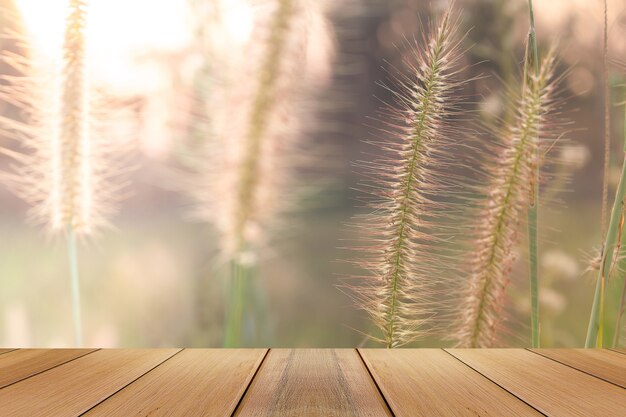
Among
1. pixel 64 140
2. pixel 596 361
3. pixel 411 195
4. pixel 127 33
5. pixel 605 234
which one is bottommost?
pixel 596 361

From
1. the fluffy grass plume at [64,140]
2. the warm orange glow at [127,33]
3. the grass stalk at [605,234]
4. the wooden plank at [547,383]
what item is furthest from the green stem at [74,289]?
the grass stalk at [605,234]

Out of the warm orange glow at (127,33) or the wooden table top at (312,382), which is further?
the warm orange glow at (127,33)

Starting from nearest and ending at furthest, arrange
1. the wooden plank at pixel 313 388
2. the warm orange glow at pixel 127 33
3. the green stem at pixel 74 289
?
1. the wooden plank at pixel 313 388
2. the green stem at pixel 74 289
3. the warm orange glow at pixel 127 33

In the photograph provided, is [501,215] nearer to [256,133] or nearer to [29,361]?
[256,133]

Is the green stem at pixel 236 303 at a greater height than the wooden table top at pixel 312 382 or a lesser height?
greater

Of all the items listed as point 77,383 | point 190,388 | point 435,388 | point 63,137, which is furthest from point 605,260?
point 63,137

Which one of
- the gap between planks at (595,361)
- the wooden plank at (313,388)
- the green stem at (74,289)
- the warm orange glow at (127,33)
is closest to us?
the wooden plank at (313,388)

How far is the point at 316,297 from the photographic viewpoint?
1457 millimetres

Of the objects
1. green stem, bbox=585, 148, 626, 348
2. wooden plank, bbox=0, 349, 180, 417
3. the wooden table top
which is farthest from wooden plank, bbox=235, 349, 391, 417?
green stem, bbox=585, 148, 626, 348

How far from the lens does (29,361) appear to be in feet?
4.26

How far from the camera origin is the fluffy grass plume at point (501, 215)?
1.35m

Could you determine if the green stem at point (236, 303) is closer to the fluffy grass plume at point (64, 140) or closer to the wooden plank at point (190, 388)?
the wooden plank at point (190, 388)

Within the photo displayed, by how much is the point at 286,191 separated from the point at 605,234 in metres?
0.82

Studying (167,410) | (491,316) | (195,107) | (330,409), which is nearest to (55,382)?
(167,410)
